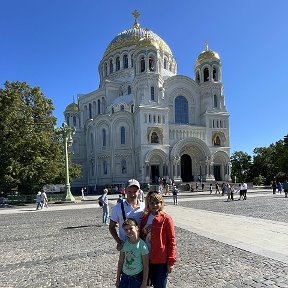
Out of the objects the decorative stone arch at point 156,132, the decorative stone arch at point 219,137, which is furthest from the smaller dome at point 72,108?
the decorative stone arch at point 219,137

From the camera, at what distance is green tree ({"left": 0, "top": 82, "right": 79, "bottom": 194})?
30.5m

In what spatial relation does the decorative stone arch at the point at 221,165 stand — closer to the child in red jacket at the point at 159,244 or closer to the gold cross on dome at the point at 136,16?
the gold cross on dome at the point at 136,16

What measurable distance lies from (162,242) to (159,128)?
45.5m

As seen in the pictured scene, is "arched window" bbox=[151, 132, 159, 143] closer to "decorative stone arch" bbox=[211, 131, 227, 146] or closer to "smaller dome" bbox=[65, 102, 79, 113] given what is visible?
"decorative stone arch" bbox=[211, 131, 227, 146]

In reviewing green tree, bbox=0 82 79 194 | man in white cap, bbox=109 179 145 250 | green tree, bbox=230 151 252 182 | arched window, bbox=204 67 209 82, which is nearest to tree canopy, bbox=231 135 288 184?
green tree, bbox=230 151 252 182

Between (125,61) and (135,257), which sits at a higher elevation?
(125,61)

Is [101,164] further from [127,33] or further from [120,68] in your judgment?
[127,33]

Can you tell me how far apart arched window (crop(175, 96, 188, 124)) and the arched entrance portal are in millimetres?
5528

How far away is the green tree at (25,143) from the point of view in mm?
30531

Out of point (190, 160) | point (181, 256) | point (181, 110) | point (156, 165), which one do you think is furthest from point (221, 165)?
point (181, 256)

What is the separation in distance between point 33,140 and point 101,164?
22.4 meters

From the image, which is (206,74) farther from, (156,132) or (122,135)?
(122,135)

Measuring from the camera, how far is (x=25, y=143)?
31.2 metres

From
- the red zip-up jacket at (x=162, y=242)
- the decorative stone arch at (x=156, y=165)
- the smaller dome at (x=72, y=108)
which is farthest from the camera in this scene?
the smaller dome at (x=72, y=108)
